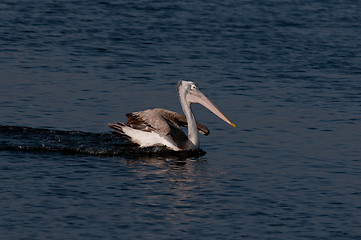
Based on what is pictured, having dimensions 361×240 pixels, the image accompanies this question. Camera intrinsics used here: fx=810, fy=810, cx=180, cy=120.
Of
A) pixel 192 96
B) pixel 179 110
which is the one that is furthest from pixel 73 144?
pixel 179 110

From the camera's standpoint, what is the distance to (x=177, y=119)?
1661 centimetres

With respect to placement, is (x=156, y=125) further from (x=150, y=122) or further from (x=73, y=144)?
(x=73, y=144)

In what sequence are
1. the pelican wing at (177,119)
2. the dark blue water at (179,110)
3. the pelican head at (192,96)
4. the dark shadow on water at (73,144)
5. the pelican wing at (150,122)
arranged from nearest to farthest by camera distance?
the dark blue water at (179,110) → the dark shadow on water at (73,144) → the pelican wing at (150,122) → the pelican wing at (177,119) → the pelican head at (192,96)

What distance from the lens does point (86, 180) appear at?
13.2m

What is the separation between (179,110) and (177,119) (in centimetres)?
195

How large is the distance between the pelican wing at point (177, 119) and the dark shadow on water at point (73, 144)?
69 centimetres

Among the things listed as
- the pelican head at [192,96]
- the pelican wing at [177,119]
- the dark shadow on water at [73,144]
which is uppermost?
the pelican head at [192,96]

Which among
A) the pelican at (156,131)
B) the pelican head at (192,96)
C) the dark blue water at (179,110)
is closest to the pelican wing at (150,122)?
the pelican at (156,131)

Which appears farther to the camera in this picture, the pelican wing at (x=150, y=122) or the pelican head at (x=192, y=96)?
the pelican head at (x=192, y=96)

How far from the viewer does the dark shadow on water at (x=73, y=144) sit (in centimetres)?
1509

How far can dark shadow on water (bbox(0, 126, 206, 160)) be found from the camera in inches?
594

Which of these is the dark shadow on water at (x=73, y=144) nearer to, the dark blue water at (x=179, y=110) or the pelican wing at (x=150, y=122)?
the dark blue water at (x=179, y=110)

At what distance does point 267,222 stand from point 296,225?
408mm

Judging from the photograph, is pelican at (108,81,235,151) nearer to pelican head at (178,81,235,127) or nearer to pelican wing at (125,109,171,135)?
pelican wing at (125,109,171,135)
